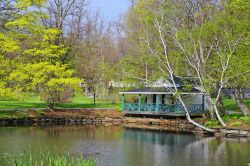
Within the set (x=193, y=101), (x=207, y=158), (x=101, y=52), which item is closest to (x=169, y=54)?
(x=193, y=101)

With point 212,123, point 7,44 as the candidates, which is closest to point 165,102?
point 212,123

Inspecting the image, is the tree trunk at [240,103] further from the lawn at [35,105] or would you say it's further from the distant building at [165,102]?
the lawn at [35,105]

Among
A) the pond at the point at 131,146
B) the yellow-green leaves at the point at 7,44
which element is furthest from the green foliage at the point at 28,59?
the pond at the point at 131,146

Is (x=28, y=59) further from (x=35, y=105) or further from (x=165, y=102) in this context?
(x=165, y=102)

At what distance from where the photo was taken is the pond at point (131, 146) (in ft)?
60.7

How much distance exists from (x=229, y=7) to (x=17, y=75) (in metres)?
16.0

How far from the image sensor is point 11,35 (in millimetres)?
27484

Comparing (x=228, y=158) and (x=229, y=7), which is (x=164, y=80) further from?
(x=228, y=158)

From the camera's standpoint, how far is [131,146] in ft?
75.5

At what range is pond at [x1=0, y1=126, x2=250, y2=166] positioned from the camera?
60.7ft

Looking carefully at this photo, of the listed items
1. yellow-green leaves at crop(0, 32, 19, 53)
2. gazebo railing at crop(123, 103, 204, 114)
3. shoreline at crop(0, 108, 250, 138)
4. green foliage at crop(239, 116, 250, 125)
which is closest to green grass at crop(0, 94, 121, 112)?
shoreline at crop(0, 108, 250, 138)

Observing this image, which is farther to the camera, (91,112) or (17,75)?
(91,112)

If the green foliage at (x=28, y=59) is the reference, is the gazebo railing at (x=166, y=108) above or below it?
below

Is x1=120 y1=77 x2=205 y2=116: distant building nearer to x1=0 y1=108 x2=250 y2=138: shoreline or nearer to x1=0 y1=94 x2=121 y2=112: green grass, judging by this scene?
x1=0 y1=108 x2=250 y2=138: shoreline
